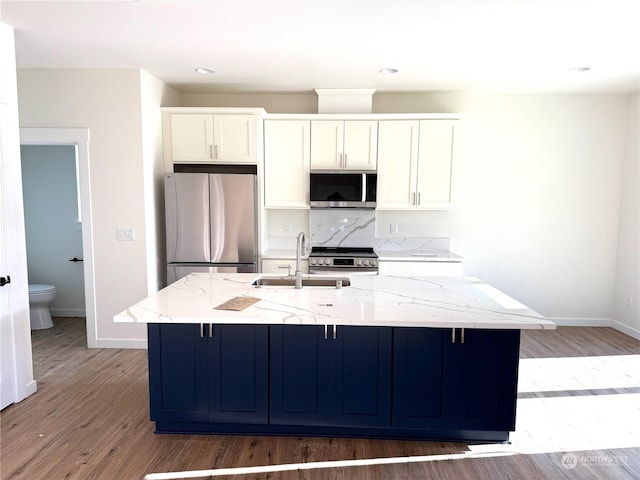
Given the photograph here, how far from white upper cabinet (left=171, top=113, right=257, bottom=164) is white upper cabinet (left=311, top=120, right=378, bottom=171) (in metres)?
0.69

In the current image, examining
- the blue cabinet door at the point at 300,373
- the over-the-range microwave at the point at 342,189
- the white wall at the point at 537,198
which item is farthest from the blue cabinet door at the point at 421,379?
the white wall at the point at 537,198

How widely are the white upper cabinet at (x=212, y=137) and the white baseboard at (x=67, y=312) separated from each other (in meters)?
2.36

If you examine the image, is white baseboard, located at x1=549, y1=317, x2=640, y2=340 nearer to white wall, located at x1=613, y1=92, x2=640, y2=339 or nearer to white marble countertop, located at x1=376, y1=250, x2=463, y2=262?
white wall, located at x1=613, y1=92, x2=640, y2=339

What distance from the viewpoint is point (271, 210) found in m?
4.95

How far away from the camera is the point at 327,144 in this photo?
4527 mm

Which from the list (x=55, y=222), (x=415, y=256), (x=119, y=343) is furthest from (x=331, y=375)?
(x=55, y=222)

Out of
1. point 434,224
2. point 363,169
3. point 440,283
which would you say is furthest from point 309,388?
point 434,224

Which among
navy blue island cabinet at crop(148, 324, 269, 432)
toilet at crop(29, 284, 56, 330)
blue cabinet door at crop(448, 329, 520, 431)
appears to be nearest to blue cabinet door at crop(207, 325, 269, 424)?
navy blue island cabinet at crop(148, 324, 269, 432)

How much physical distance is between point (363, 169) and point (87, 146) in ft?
8.88

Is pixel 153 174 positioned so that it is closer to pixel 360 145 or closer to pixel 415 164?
pixel 360 145

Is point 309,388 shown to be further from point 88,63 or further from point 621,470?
point 88,63

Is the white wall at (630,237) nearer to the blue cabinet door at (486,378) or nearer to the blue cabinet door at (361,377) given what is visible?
the blue cabinet door at (486,378)

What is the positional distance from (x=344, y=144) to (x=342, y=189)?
1.61 ft

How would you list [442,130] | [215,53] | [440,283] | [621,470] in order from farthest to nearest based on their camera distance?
1. [442,130]
2. [215,53]
3. [440,283]
4. [621,470]
